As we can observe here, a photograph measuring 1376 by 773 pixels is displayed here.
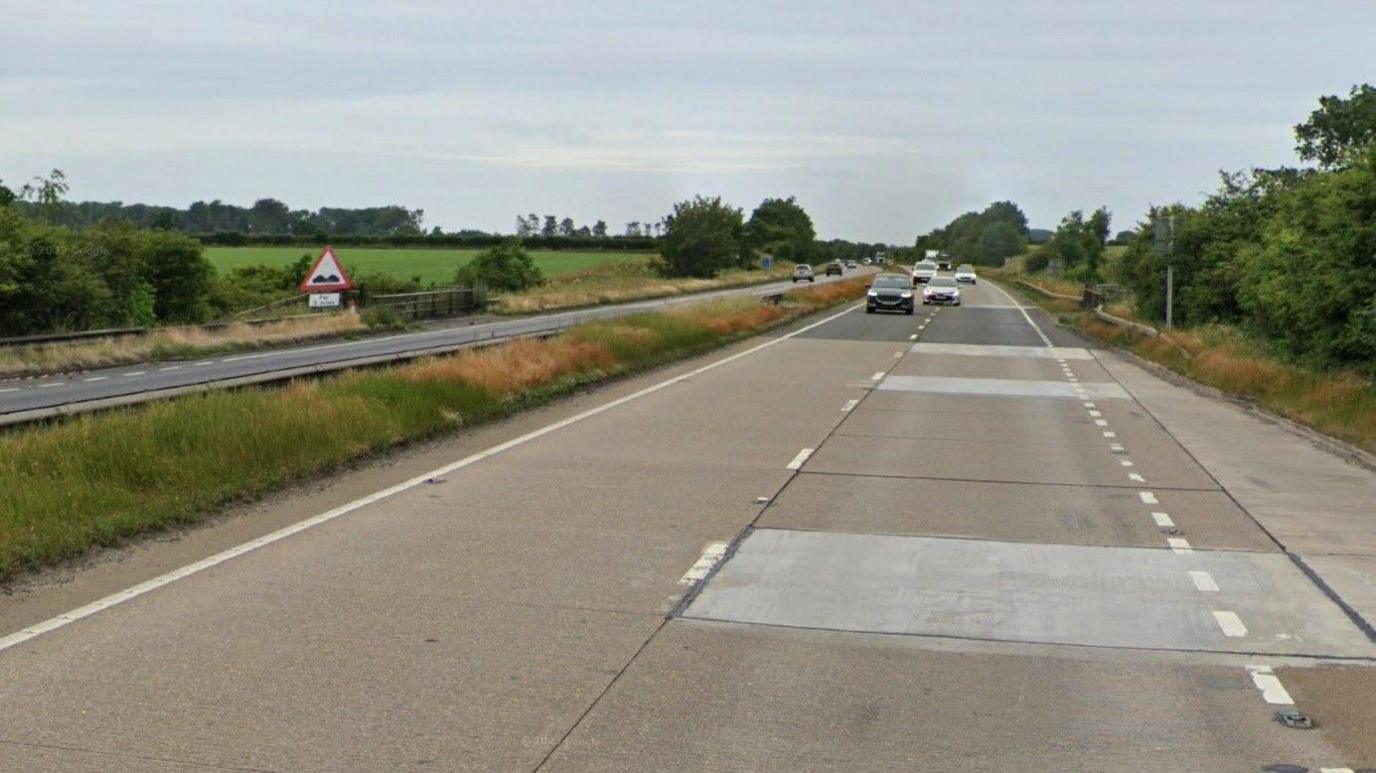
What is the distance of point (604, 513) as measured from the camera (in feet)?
41.1

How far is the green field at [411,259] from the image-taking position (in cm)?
10519

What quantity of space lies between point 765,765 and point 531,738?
102 centimetres

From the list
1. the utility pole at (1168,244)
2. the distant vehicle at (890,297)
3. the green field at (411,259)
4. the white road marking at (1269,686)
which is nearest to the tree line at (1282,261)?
the utility pole at (1168,244)

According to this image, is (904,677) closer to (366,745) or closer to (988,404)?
(366,745)

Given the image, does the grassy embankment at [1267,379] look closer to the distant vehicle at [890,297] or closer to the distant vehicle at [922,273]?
the distant vehicle at [890,297]

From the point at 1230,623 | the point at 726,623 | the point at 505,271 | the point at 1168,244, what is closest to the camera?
the point at 726,623

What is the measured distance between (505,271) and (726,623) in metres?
87.8

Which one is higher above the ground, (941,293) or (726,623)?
(726,623)

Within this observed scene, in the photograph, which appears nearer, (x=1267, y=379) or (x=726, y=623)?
(x=726, y=623)

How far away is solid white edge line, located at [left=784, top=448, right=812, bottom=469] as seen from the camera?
15916mm

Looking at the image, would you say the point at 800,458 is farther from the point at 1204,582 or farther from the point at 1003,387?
the point at 1003,387

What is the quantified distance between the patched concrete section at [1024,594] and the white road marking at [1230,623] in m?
0.02

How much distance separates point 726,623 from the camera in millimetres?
8773

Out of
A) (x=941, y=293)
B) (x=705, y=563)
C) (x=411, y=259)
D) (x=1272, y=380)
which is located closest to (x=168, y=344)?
(x=1272, y=380)
